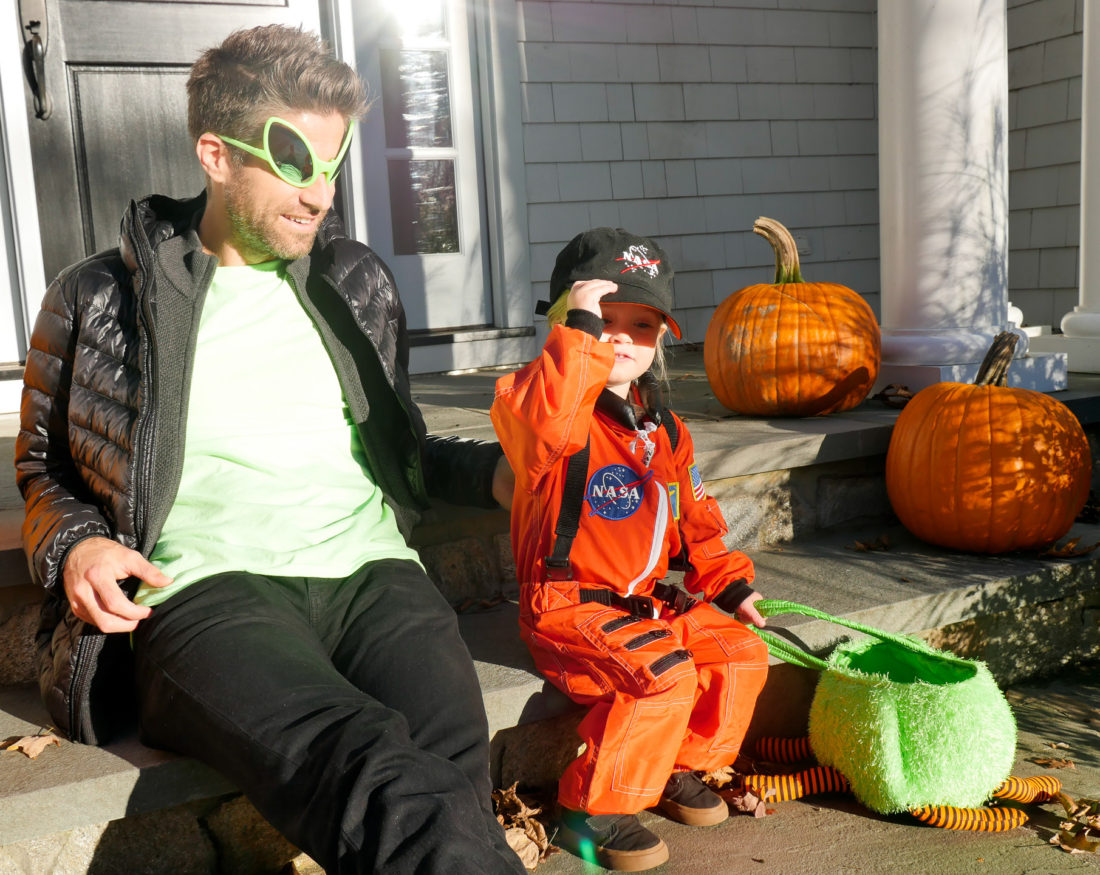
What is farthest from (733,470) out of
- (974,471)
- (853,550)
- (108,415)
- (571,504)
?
(108,415)

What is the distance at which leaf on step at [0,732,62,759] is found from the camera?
6.45 feet

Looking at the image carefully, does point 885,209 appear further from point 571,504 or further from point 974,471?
point 571,504

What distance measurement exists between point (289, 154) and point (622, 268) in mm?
701

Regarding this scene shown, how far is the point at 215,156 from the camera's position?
6.80 ft

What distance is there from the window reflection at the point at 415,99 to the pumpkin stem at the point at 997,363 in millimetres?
2981

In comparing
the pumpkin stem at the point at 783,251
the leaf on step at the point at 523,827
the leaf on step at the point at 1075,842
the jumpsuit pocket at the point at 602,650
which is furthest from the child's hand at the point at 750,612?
the pumpkin stem at the point at 783,251

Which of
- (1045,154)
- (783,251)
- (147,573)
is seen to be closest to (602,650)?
(147,573)

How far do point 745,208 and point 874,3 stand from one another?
1.57m

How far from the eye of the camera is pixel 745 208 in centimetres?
604

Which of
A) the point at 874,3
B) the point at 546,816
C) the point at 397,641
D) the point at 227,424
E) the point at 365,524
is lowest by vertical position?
the point at 546,816

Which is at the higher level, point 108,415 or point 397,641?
point 108,415

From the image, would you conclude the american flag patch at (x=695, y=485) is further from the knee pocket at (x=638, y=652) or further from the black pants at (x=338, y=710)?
the black pants at (x=338, y=710)

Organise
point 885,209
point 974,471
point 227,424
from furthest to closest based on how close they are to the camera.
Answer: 1. point 885,209
2. point 974,471
3. point 227,424

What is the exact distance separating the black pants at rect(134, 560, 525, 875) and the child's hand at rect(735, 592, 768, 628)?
713 millimetres
